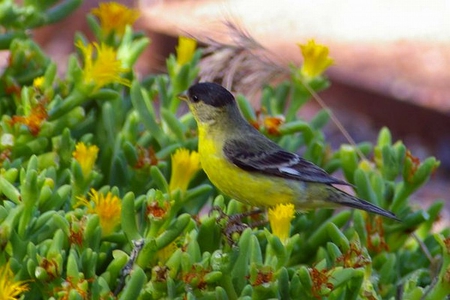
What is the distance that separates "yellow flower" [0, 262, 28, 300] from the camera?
7.06ft

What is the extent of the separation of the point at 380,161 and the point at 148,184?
0.88m

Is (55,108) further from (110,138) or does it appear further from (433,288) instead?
(433,288)

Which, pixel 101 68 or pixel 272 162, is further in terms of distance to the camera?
pixel 272 162

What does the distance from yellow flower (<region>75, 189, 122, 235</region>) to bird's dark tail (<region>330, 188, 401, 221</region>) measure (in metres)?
0.91

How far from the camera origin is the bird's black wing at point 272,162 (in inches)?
127

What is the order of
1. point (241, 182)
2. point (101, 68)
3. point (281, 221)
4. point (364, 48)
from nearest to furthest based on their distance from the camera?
1. point (281, 221)
2. point (101, 68)
3. point (241, 182)
4. point (364, 48)

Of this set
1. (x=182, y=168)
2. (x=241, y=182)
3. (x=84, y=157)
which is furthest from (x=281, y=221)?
(x=241, y=182)

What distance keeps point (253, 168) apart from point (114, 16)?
2.56 feet

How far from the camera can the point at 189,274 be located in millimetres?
2219

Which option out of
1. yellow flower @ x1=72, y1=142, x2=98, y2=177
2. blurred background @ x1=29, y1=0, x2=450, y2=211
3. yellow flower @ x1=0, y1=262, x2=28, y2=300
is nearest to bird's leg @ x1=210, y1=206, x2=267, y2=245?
yellow flower @ x1=72, y1=142, x2=98, y2=177

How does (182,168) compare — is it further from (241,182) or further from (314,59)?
(314,59)

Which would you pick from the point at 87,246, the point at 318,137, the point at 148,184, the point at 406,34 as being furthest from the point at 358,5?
the point at 87,246

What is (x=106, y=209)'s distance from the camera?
242 centimetres

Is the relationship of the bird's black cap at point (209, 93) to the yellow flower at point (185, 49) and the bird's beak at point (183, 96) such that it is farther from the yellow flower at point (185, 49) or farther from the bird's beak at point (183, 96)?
the yellow flower at point (185, 49)
